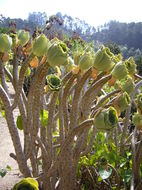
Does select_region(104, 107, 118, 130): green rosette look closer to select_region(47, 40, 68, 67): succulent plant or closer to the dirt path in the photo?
select_region(47, 40, 68, 67): succulent plant

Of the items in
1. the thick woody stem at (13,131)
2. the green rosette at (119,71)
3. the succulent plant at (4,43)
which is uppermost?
the succulent plant at (4,43)

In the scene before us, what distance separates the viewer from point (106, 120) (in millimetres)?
415

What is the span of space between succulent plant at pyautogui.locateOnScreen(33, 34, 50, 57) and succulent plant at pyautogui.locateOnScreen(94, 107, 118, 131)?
163 millimetres

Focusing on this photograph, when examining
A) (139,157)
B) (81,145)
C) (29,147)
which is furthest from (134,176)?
(29,147)

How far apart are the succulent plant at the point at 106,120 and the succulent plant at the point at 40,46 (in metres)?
0.16

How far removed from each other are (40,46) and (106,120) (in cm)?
18

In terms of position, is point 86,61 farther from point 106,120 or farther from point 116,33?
point 116,33

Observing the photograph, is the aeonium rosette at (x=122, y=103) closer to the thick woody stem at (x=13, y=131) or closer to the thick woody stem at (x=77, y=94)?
the thick woody stem at (x=77, y=94)

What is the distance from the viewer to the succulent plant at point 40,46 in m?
0.48

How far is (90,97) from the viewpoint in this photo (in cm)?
60

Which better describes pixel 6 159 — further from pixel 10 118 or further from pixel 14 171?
pixel 10 118

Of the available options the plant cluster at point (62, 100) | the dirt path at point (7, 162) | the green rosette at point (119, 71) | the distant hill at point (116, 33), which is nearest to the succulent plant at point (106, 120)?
the plant cluster at point (62, 100)

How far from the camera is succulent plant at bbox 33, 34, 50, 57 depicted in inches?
18.9

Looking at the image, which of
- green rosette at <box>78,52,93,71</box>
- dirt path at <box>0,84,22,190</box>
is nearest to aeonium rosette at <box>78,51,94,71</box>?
green rosette at <box>78,52,93,71</box>
